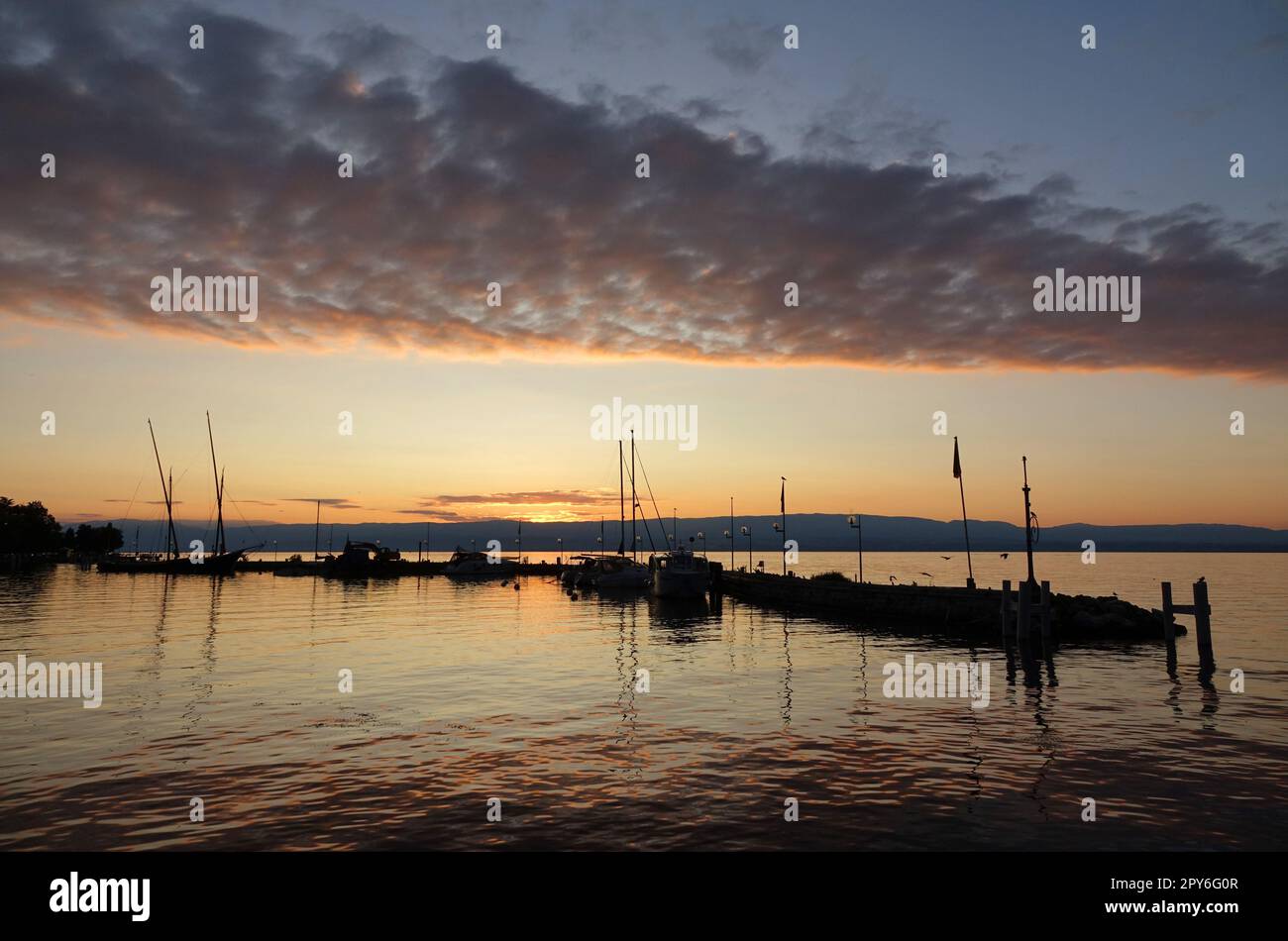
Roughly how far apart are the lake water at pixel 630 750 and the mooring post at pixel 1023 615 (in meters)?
2.12

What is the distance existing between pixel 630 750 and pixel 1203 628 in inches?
1292

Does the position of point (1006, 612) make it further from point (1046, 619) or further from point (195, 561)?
point (195, 561)

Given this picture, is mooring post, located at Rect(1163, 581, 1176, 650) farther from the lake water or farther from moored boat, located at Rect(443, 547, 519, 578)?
moored boat, located at Rect(443, 547, 519, 578)

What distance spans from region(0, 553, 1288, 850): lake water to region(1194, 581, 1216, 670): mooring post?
5.43 feet

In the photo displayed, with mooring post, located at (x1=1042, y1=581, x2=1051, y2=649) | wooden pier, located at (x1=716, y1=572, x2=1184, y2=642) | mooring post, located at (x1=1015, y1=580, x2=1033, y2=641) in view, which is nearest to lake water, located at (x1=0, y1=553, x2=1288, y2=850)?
mooring post, located at (x1=1042, y1=581, x2=1051, y2=649)

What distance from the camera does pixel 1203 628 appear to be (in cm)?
3866

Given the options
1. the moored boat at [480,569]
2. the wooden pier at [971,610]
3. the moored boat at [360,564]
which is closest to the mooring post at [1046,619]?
the wooden pier at [971,610]

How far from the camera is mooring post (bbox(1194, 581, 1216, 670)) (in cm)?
3738

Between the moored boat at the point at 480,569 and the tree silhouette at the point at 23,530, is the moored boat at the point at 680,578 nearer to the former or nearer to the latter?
the moored boat at the point at 480,569

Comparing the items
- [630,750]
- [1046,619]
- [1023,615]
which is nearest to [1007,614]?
[1023,615]
